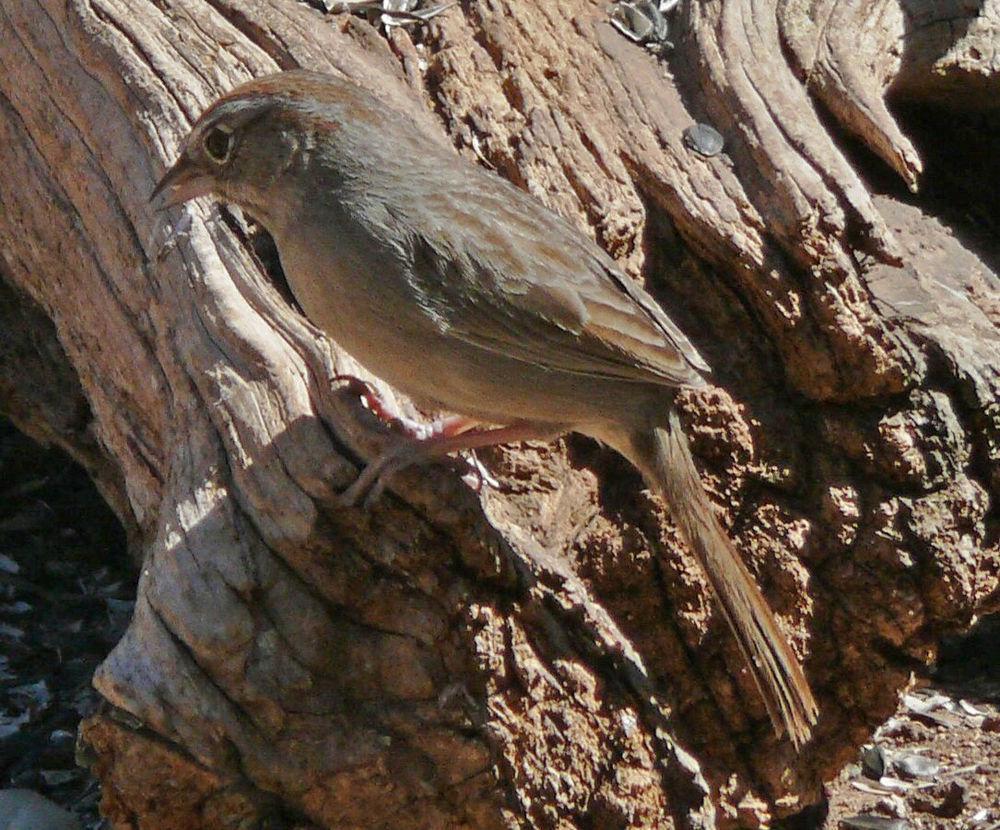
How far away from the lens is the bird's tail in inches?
131

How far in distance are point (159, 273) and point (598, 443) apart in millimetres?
1278

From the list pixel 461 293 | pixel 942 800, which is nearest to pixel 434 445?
pixel 461 293

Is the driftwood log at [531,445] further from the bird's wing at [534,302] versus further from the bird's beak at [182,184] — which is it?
the bird's wing at [534,302]

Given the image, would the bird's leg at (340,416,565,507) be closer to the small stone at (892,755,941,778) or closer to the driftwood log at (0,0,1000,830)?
the driftwood log at (0,0,1000,830)

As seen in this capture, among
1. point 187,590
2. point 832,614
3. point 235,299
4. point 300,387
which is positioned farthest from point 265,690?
point 832,614

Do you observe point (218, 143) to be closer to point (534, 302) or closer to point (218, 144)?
point (218, 144)

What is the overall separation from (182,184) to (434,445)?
0.96 m

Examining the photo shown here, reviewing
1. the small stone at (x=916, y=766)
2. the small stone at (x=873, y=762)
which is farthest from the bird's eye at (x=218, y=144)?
the small stone at (x=916, y=766)

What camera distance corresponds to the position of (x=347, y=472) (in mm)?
3160

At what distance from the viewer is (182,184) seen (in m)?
3.51

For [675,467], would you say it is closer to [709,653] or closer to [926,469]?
[709,653]

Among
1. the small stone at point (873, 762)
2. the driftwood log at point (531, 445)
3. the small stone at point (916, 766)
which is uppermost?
the driftwood log at point (531, 445)

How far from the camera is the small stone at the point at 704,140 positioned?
165 inches

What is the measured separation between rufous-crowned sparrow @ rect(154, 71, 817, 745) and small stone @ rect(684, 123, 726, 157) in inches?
33.1
